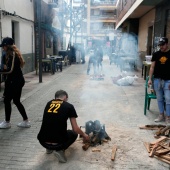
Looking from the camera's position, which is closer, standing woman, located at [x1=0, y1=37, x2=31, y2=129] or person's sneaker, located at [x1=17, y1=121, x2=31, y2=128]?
standing woman, located at [x1=0, y1=37, x2=31, y2=129]

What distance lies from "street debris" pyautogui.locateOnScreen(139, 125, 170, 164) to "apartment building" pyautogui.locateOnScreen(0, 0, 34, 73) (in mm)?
7288

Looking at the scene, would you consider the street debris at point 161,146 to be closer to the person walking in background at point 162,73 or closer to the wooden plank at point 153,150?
the wooden plank at point 153,150

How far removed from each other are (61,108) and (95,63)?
10.5m

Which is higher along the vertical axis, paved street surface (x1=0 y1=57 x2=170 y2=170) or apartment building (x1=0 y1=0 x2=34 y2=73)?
apartment building (x1=0 y1=0 x2=34 y2=73)

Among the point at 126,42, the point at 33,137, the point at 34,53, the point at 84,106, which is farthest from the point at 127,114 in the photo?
the point at 126,42

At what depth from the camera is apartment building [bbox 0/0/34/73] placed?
9624 mm

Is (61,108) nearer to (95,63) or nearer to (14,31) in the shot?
(14,31)

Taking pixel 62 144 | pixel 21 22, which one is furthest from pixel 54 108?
pixel 21 22

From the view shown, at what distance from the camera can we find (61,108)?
3154 mm

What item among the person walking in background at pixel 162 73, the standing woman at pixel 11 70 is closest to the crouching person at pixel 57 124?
the standing woman at pixel 11 70

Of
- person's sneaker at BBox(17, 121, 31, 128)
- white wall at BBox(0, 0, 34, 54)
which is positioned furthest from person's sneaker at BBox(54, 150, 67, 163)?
white wall at BBox(0, 0, 34, 54)

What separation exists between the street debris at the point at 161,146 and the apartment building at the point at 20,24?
729cm

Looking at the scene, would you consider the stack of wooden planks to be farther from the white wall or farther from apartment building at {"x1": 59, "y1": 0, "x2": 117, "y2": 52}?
apartment building at {"x1": 59, "y1": 0, "x2": 117, "y2": 52}

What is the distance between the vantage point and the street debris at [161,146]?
11.4 ft
